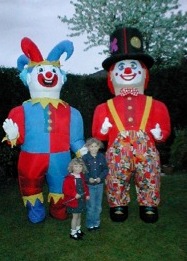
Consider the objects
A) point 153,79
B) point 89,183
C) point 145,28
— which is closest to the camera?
point 89,183

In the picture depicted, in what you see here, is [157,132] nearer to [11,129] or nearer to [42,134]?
[42,134]

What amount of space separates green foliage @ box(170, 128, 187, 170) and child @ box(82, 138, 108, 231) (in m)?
4.19

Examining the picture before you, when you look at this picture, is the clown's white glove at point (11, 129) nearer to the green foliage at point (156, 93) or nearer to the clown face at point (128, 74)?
the clown face at point (128, 74)

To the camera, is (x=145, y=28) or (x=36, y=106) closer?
(x=36, y=106)

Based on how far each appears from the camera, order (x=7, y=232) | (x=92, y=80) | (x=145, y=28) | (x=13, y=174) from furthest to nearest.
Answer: (x=145, y=28)
(x=92, y=80)
(x=13, y=174)
(x=7, y=232)

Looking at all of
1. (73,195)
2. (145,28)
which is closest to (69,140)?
(73,195)

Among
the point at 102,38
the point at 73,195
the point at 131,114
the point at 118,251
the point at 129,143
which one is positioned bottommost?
the point at 118,251

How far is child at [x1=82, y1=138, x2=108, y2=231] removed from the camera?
165 inches

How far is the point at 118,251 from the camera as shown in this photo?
12.6 ft

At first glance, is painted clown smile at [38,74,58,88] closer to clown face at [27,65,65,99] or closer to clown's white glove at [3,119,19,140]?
clown face at [27,65,65,99]

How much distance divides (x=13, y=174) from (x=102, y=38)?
13.3 m

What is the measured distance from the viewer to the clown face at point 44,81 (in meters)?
4.72

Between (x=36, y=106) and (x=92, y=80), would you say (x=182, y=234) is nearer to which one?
(x=36, y=106)

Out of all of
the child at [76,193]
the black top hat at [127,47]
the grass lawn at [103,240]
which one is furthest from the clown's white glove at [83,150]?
the black top hat at [127,47]
